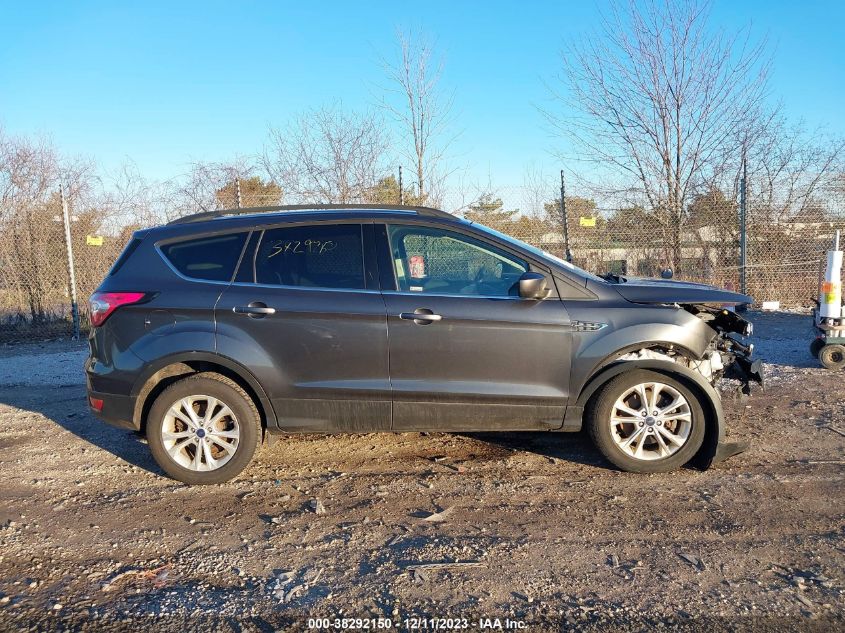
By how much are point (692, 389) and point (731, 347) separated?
784mm

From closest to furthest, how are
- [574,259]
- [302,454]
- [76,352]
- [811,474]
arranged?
[811,474]
[302,454]
[76,352]
[574,259]

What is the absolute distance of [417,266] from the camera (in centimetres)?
421

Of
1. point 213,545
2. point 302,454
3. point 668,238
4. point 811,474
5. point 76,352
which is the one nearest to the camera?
point 213,545

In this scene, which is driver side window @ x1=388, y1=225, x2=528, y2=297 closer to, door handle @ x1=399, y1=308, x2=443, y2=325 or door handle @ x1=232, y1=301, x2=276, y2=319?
door handle @ x1=399, y1=308, x2=443, y2=325

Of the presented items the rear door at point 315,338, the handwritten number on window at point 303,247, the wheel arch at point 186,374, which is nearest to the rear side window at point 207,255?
the rear door at point 315,338

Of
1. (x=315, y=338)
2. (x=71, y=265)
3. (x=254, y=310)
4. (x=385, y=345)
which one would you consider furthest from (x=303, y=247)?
(x=71, y=265)

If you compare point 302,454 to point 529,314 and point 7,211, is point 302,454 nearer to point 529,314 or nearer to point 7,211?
point 529,314

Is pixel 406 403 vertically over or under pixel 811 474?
over

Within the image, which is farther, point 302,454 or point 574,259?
point 574,259

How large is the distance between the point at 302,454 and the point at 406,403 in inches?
45.7

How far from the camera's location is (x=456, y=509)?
364 centimetres

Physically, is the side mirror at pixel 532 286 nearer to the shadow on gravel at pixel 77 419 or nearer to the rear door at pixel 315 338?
the rear door at pixel 315 338

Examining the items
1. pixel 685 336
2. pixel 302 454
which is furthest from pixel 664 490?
pixel 302 454

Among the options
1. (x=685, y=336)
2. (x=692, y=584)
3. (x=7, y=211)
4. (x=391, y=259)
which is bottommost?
(x=692, y=584)
